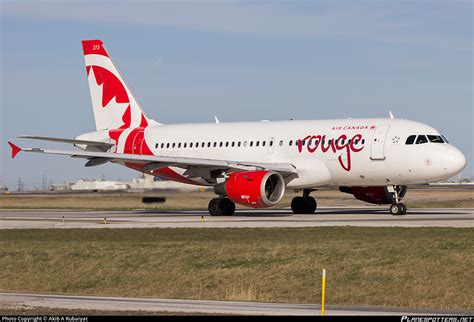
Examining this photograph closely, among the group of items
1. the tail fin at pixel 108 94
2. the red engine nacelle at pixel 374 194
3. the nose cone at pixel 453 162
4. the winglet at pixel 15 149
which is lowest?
the red engine nacelle at pixel 374 194

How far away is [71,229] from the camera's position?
3981 cm

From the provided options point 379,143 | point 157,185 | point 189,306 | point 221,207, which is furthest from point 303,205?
point 189,306

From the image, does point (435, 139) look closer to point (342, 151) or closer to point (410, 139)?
point (410, 139)

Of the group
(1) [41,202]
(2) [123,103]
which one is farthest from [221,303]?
(1) [41,202]

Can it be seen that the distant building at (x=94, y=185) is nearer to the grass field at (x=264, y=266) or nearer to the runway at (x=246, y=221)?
the runway at (x=246, y=221)

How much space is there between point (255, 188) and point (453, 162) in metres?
8.99

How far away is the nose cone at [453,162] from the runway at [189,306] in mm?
23527

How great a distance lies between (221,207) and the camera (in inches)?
1934

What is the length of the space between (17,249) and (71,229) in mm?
6305

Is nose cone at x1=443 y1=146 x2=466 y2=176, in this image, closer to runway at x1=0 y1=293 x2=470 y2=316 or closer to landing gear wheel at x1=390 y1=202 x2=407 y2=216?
landing gear wheel at x1=390 y1=202 x2=407 y2=216

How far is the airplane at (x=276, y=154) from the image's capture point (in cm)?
4503

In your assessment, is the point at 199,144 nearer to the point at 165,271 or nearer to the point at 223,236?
the point at 223,236

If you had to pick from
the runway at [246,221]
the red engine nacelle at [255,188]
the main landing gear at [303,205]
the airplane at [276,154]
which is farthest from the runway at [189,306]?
the main landing gear at [303,205]

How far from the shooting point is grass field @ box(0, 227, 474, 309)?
25266 mm
